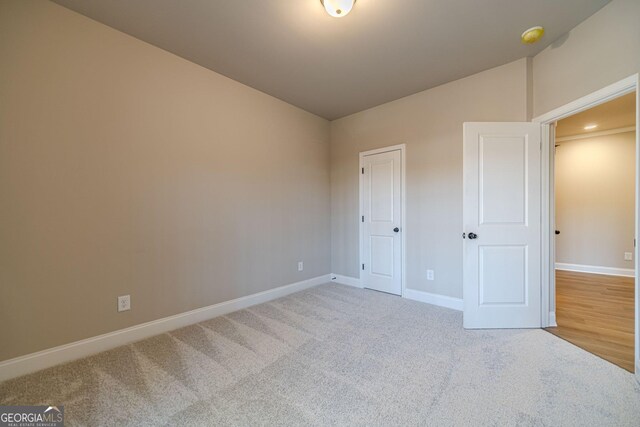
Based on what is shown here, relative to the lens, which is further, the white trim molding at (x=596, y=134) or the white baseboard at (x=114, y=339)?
the white trim molding at (x=596, y=134)

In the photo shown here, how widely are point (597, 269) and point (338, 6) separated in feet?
20.1

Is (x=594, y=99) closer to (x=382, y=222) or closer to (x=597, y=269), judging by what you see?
(x=382, y=222)

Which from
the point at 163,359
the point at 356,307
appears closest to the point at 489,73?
the point at 356,307

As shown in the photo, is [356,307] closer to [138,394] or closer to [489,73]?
[138,394]

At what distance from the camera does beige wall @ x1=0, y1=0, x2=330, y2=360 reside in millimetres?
1813

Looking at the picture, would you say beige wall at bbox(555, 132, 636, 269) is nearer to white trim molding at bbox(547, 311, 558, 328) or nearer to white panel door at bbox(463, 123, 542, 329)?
white trim molding at bbox(547, 311, 558, 328)

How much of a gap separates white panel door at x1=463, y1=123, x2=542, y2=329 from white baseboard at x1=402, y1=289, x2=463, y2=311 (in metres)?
0.48

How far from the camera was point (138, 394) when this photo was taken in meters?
1.61

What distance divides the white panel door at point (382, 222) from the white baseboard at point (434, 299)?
17 cm

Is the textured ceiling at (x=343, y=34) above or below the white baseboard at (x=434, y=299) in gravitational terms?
above

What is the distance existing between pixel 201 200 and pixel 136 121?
909mm

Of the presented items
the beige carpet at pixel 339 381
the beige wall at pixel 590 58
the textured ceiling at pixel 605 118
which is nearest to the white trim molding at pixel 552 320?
the beige carpet at pixel 339 381

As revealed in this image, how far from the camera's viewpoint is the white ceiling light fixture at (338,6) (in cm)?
179

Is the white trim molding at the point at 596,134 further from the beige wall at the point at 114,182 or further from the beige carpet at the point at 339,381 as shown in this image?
the beige wall at the point at 114,182
